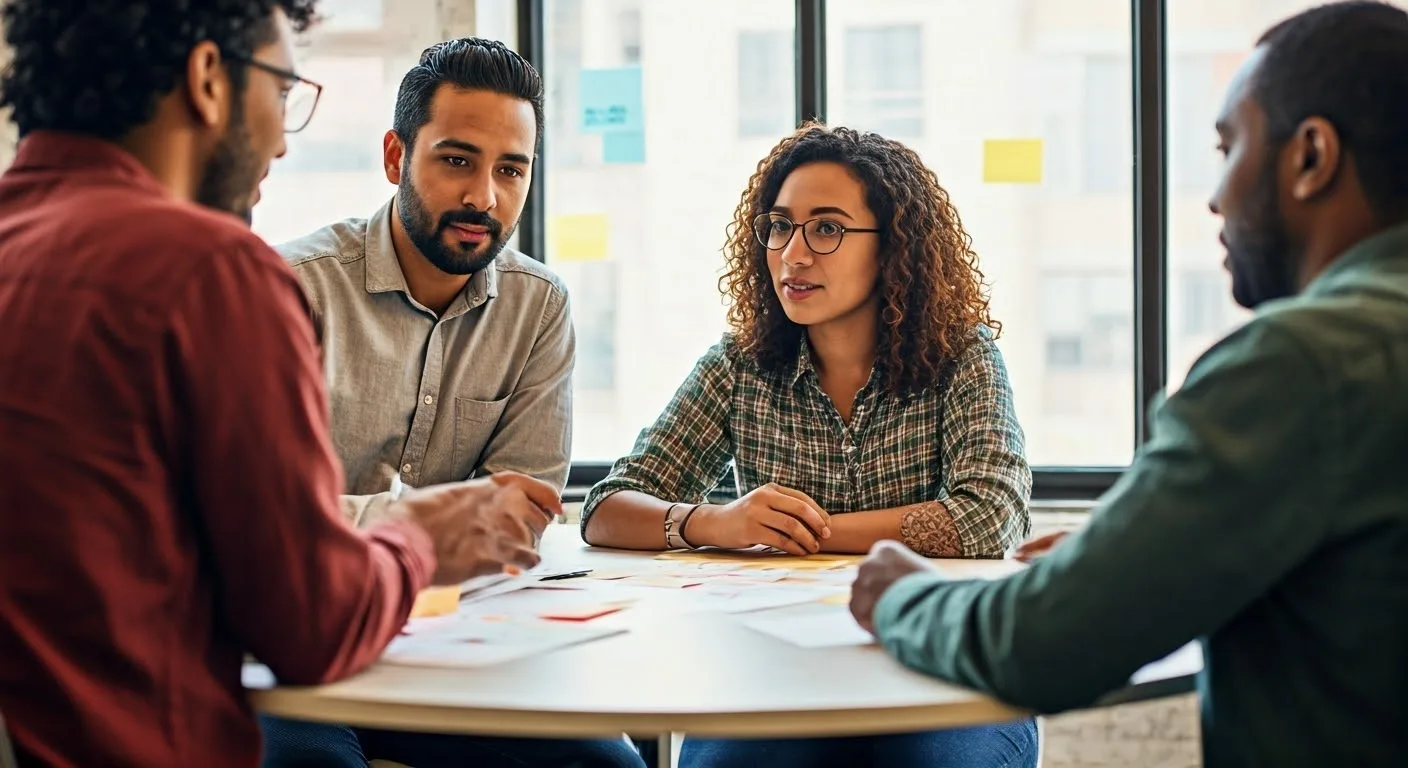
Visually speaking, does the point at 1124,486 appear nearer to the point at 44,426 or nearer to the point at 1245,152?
the point at 1245,152

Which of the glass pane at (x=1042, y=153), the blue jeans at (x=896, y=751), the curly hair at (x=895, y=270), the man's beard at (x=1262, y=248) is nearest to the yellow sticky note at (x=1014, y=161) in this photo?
the glass pane at (x=1042, y=153)

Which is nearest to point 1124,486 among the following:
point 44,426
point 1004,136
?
point 44,426

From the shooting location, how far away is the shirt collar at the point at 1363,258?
107cm

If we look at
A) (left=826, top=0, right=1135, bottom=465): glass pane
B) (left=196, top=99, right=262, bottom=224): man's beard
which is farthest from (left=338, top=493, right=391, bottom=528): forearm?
(left=826, top=0, right=1135, bottom=465): glass pane

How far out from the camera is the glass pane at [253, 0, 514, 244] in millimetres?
3252

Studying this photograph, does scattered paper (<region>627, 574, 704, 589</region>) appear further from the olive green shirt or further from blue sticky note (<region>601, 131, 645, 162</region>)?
blue sticky note (<region>601, 131, 645, 162</region>)

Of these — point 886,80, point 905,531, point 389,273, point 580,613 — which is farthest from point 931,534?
point 886,80

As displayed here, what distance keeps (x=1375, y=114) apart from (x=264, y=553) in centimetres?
97

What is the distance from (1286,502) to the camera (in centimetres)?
99

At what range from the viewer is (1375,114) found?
108 cm

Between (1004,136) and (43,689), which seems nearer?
(43,689)

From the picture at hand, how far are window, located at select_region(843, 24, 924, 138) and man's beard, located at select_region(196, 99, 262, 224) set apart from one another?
89.0 inches

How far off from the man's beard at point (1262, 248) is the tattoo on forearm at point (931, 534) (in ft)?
2.53

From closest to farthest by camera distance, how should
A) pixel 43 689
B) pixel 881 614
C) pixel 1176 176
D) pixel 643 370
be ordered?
pixel 43 689, pixel 881 614, pixel 1176 176, pixel 643 370
